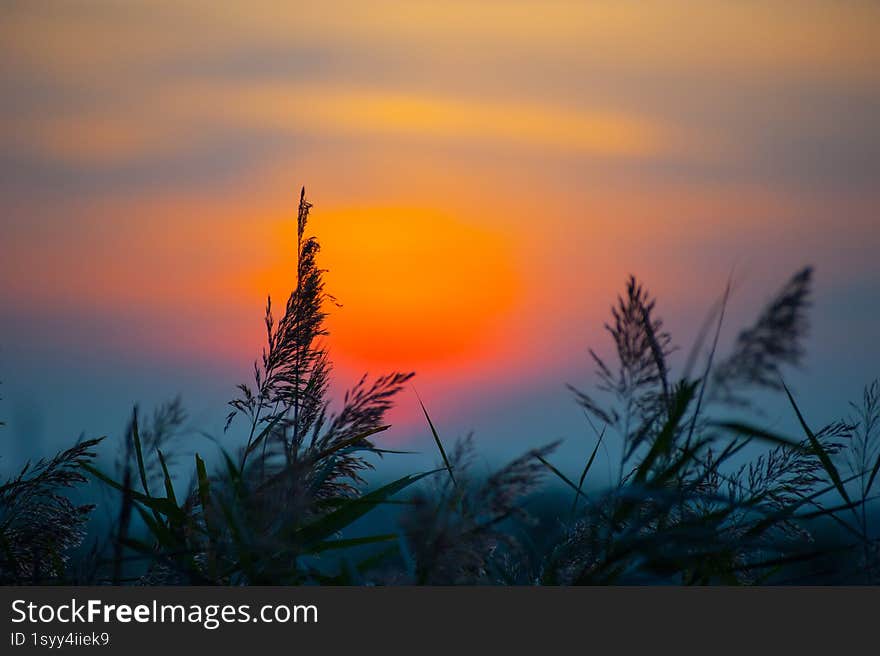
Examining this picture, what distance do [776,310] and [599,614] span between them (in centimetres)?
76

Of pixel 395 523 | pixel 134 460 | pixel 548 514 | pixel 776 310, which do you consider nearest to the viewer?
pixel 395 523

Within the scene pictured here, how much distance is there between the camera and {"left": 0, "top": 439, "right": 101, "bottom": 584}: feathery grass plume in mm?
2770

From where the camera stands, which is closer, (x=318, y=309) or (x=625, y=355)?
(x=625, y=355)

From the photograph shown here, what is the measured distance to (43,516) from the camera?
281 cm

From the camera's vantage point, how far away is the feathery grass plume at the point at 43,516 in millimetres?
2770

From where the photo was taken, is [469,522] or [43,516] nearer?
[469,522]

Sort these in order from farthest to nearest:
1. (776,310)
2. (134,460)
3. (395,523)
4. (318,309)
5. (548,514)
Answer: (318,309) < (548,514) < (134,460) < (776,310) < (395,523)

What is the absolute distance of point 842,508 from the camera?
8.11 ft

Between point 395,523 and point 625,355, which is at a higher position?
point 625,355

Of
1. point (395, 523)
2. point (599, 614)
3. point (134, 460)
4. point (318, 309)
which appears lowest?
point (599, 614)

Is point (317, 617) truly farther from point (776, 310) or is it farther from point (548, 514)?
point (776, 310)

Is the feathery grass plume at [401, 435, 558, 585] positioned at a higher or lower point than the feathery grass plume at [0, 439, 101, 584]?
lower

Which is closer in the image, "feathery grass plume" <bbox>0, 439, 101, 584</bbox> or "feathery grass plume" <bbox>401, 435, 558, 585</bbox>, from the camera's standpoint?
"feathery grass plume" <bbox>401, 435, 558, 585</bbox>

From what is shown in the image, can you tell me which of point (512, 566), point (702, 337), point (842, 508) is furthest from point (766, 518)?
point (512, 566)
